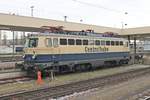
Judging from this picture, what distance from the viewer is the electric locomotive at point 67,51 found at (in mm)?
21719

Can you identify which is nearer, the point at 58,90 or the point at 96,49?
the point at 58,90

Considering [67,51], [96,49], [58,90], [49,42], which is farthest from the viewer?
[96,49]

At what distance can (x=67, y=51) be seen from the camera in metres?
23.7

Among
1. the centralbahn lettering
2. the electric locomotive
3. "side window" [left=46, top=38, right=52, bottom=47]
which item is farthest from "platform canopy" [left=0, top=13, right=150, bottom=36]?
"side window" [left=46, top=38, right=52, bottom=47]

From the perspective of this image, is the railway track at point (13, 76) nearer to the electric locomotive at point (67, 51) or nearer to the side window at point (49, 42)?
the electric locomotive at point (67, 51)

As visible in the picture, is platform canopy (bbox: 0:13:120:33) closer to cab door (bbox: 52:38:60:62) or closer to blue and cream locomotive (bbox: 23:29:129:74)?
blue and cream locomotive (bbox: 23:29:129:74)

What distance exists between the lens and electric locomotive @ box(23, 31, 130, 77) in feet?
71.3

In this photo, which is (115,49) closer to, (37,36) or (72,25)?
(72,25)

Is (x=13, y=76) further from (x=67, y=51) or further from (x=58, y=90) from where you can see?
(x=58, y=90)

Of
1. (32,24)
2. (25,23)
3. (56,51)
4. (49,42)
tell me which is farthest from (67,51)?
(32,24)

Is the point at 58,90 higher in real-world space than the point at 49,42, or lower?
lower

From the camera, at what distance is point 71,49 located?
24.1 m

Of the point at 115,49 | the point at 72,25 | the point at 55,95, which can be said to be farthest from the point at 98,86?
the point at 72,25

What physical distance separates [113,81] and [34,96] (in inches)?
295
